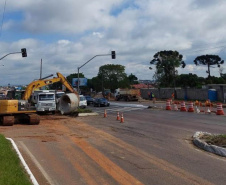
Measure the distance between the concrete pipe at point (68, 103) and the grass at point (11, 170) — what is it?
662 inches

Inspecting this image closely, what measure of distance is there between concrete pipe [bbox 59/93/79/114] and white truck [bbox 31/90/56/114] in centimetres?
86

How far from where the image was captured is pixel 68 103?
2931 cm

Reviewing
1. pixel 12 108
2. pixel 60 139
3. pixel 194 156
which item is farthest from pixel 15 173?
pixel 12 108

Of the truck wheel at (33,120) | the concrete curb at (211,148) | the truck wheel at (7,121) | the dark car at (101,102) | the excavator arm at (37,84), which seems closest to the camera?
the concrete curb at (211,148)

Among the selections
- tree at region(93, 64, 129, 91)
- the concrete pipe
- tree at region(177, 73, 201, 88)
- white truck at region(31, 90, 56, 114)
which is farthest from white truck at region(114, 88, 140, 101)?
tree at region(93, 64, 129, 91)

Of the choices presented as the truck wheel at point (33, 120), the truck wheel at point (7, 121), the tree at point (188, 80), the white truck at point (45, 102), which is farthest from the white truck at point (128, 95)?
the truck wheel at point (7, 121)

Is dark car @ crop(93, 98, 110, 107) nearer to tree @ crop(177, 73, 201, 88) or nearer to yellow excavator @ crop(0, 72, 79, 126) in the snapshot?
yellow excavator @ crop(0, 72, 79, 126)

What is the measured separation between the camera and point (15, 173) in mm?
7766

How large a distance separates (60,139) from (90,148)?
3.03 m

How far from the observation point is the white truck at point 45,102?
30172 millimetres

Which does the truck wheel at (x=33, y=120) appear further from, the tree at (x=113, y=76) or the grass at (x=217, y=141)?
the tree at (x=113, y=76)

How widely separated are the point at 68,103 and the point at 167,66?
54036 mm

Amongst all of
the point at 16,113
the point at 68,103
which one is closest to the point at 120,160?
the point at 16,113

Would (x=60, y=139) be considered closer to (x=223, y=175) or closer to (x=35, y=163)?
(x=35, y=163)
